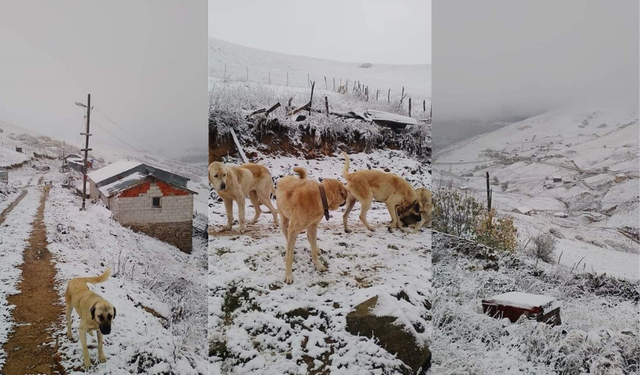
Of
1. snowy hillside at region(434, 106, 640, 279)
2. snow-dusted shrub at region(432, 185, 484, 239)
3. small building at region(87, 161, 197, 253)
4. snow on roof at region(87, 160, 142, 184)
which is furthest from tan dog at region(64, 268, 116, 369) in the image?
snowy hillside at region(434, 106, 640, 279)

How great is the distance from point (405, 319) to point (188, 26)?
2296 millimetres

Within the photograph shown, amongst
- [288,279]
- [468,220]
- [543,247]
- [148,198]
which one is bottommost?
[288,279]

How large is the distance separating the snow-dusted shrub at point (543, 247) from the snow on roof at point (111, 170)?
2517 millimetres

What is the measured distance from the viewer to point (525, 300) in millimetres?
2822

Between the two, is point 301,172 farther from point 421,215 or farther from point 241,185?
point 421,215

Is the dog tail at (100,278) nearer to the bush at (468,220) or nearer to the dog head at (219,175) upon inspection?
the dog head at (219,175)

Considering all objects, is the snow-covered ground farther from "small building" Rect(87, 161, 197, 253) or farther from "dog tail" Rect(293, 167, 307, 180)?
"dog tail" Rect(293, 167, 307, 180)

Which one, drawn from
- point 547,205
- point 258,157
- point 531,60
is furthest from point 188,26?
point 547,205

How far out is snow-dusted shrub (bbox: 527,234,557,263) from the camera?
9.40 ft

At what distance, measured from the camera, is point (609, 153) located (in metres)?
2.76

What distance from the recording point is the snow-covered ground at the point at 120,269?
2.49 metres

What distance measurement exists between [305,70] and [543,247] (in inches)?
74.5

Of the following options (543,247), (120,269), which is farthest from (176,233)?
(543,247)

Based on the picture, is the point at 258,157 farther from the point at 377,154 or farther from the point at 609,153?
the point at 609,153
